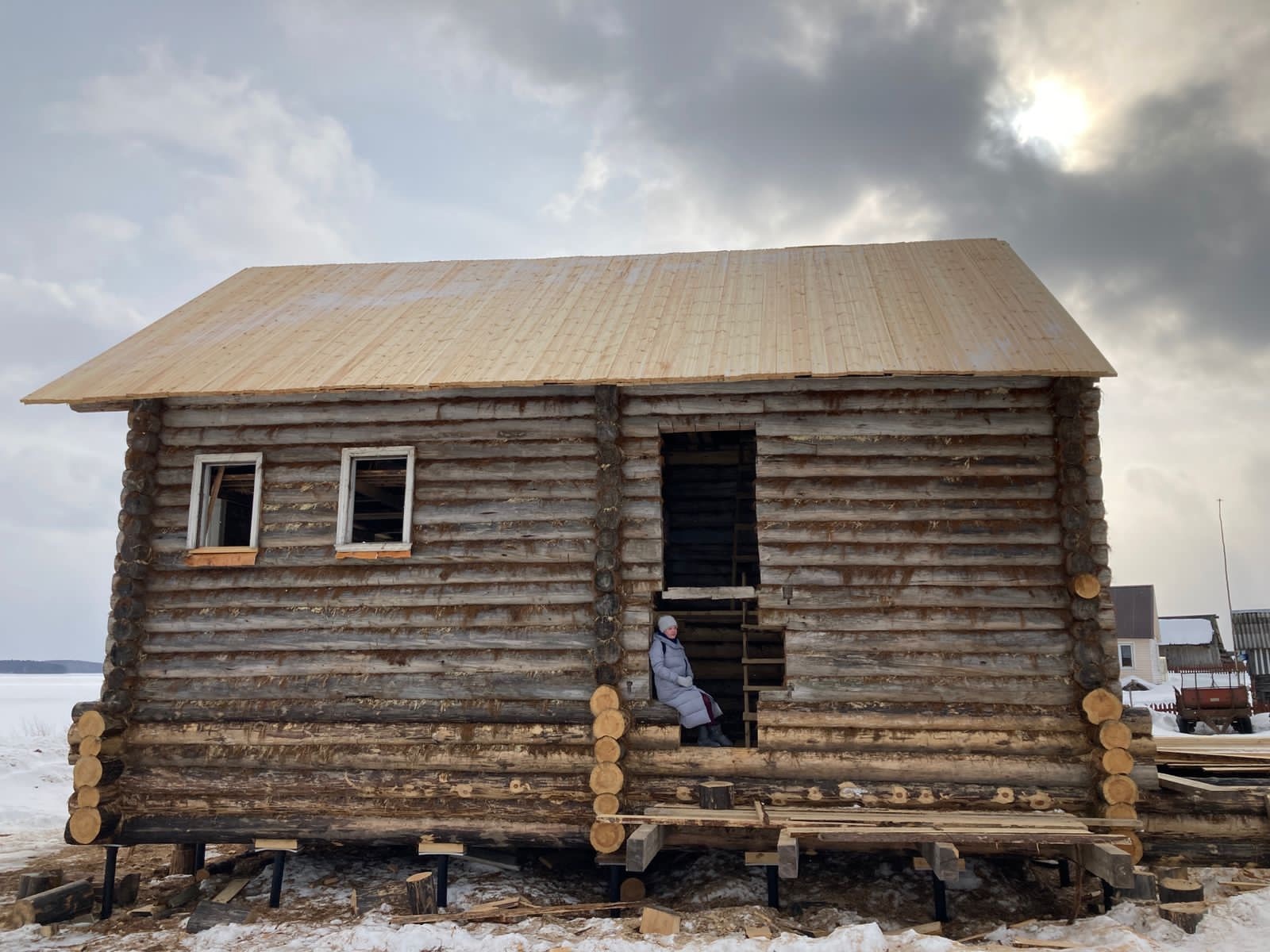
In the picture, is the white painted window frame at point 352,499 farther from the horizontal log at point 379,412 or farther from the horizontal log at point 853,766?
the horizontal log at point 853,766

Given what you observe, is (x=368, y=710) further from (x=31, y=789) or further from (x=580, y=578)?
(x=31, y=789)

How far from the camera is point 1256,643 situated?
27531 millimetres

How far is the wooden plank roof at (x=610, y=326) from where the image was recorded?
9.57 m

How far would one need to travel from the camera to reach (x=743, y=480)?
14461 mm

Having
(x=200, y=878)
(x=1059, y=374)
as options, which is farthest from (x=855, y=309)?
(x=200, y=878)

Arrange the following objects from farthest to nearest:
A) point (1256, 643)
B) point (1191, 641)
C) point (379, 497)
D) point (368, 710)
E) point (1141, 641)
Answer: point (1141, 641) < point (1191, 641) < point (1256, 643) < point (379, 497) < point (368, 710)

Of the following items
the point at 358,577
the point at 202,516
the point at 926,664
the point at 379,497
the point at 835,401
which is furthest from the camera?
the point at 379,497

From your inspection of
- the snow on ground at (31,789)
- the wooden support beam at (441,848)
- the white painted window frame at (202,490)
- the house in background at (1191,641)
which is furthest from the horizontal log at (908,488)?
the house in background at (1191,641)

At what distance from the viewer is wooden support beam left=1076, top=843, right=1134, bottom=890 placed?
751cm

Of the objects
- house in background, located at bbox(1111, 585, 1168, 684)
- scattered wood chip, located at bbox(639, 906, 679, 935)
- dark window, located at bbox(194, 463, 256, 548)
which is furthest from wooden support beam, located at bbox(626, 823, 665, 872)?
house in background, located at bbox(1111, 585, 1168, 684)

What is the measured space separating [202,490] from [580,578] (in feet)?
15.4

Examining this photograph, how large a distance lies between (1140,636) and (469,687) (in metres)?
42.1

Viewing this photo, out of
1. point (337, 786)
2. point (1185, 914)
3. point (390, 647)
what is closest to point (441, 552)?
point (390, 647)

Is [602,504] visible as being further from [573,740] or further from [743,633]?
[743,633]
